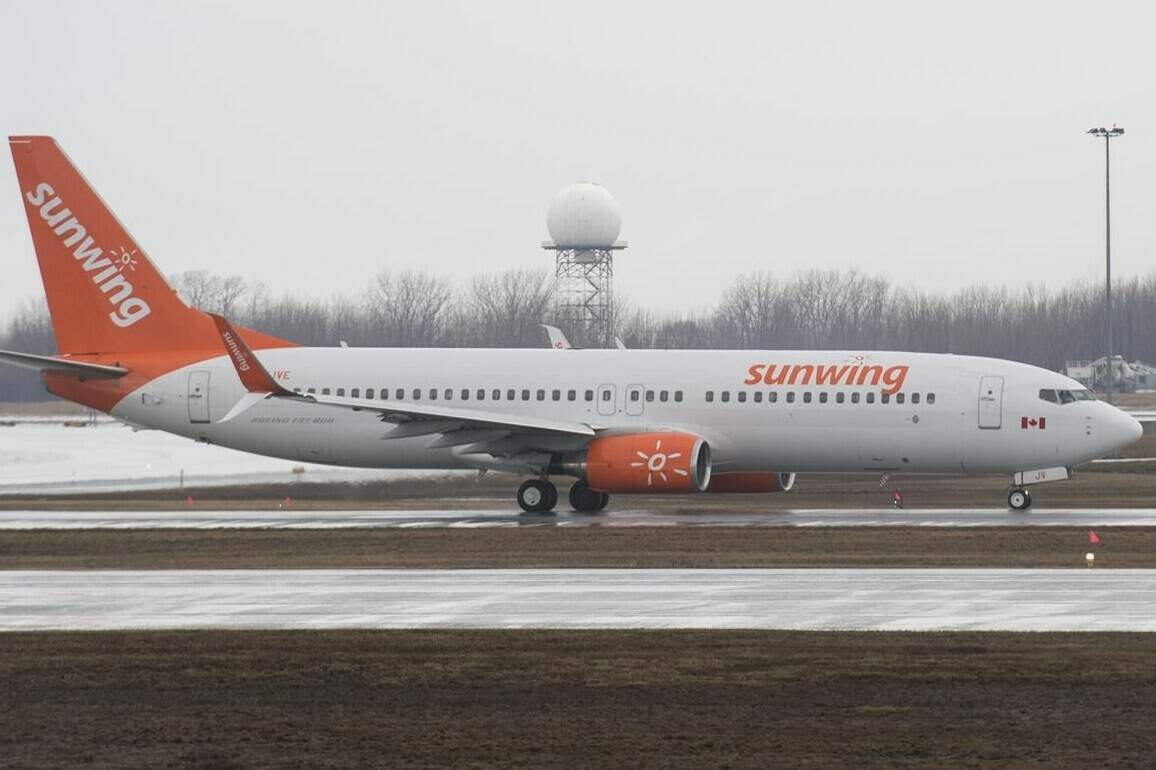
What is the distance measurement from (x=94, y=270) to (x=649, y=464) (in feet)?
47.1

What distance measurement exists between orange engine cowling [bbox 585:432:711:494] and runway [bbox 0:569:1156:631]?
10888 mm

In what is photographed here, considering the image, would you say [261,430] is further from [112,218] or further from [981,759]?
[981,759]

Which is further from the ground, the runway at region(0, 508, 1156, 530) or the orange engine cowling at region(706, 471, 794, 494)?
the orange engine cowling at region(706, 471, 794, 494)

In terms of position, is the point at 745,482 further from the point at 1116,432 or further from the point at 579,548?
the point at 579,548

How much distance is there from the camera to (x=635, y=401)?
129ft

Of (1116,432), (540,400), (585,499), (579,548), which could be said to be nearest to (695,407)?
(585,499)

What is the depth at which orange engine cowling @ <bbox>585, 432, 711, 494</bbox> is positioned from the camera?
36.7 metres

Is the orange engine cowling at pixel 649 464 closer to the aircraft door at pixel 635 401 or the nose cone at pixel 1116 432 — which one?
the aircraft door at pixel 635 401

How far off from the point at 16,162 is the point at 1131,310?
451 feet

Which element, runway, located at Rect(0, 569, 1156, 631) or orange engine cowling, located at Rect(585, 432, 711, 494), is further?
orange engine cowling, located at Rect(585, 432, 711, 494)

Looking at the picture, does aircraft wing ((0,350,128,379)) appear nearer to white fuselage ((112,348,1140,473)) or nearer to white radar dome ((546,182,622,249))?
white fuselage ((112,348,1140,473))

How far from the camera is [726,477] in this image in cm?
4047

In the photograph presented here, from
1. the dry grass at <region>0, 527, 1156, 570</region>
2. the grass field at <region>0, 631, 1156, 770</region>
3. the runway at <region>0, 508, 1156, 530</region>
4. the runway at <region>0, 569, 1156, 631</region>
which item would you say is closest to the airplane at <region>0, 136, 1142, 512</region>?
the runway at <region>0, 508, 1156, 530</region>

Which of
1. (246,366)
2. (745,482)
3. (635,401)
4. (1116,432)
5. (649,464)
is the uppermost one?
(246,366)
